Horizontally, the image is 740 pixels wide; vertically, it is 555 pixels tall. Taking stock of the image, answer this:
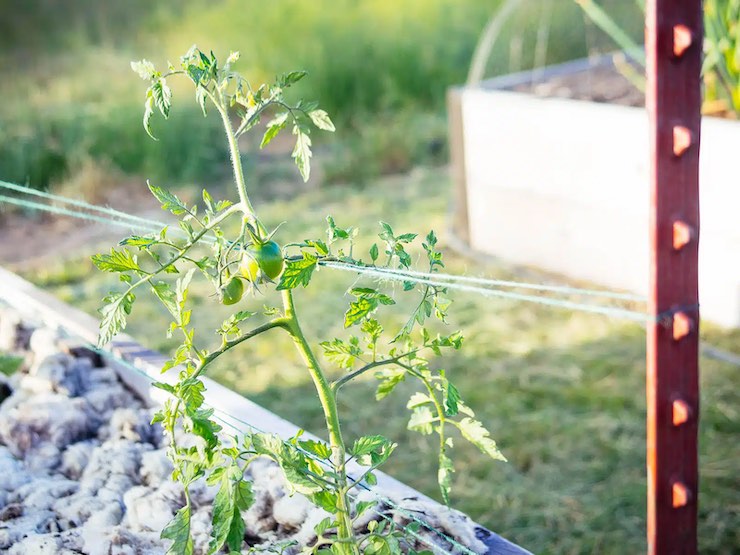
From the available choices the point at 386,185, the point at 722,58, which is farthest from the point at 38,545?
the point at 386,185

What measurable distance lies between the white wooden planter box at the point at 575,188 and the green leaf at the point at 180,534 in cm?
213

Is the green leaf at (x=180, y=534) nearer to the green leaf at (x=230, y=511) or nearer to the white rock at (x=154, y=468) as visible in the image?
the green leaf at (x=230, y=511)

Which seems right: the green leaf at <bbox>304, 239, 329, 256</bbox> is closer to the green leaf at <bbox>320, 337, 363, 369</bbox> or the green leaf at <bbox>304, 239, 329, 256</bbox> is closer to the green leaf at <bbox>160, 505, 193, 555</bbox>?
the green leaf at <bbox>320, 337, 363, 369</bbox>

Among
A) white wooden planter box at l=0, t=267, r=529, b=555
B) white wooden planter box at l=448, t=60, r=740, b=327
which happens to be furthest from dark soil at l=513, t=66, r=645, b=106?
white wooden planter box at l=0, t=267, r=529, b=555

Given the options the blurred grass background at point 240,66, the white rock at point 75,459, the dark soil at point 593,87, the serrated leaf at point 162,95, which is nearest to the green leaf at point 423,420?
the serrated leaf at point 162,95

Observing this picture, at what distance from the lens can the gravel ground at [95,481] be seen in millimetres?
1402

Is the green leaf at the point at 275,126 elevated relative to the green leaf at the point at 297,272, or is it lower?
elevated

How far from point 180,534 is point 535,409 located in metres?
1.58

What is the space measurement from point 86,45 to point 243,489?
18.1 ft

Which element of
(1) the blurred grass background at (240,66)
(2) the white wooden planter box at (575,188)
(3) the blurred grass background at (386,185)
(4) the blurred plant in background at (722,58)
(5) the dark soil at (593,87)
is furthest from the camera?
(1) the blurred grass background at (240,66)

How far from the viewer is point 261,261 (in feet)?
3.75

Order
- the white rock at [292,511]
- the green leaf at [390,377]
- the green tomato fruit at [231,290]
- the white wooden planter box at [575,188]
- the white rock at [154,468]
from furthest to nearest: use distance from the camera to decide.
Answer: the white wooden planter box at [575,188] < the white rock at [154,468] < the white rock at [292,511] < the green leaf at [390,377] < the green tomato fruit at [231,290]

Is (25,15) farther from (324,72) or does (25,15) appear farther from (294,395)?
(294,395)

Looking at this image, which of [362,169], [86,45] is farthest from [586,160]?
[86,45]
